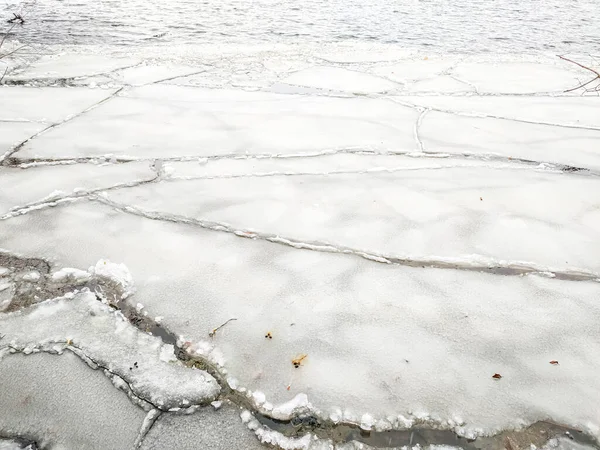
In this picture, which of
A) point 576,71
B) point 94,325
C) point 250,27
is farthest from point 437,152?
point 250,27

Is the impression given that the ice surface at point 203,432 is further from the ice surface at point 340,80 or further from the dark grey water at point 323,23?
the dark grey water at point 323,23

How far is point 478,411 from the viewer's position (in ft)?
4.44

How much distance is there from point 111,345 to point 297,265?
781 millimetres

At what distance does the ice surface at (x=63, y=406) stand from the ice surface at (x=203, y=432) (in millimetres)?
69

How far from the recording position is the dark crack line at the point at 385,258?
190 centimetres

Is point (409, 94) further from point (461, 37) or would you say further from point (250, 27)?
point (250, 27)

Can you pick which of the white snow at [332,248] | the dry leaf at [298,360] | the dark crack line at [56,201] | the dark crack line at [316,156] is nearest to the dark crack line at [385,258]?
the white snow at [332,248]

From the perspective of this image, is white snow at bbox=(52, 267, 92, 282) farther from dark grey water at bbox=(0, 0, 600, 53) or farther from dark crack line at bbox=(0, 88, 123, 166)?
dark grey water at bbox=(0, 0, 600, 53)

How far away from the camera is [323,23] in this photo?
284 inches

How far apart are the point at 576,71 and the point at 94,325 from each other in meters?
5.33

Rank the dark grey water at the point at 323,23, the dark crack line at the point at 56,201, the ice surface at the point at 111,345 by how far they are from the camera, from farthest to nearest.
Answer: the dark grey water at the point at 323,23 → the dark crack line at the point at 56,201 → the ice surface at the point at 111,345

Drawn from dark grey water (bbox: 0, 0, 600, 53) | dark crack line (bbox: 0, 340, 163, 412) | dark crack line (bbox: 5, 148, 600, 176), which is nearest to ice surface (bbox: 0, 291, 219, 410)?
dark crack line (bbox: 0, 340, 163, 412)

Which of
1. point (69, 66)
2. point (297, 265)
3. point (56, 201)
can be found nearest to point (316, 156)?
point (297, 265)

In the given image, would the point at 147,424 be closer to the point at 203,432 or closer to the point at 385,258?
the point at 203,432
